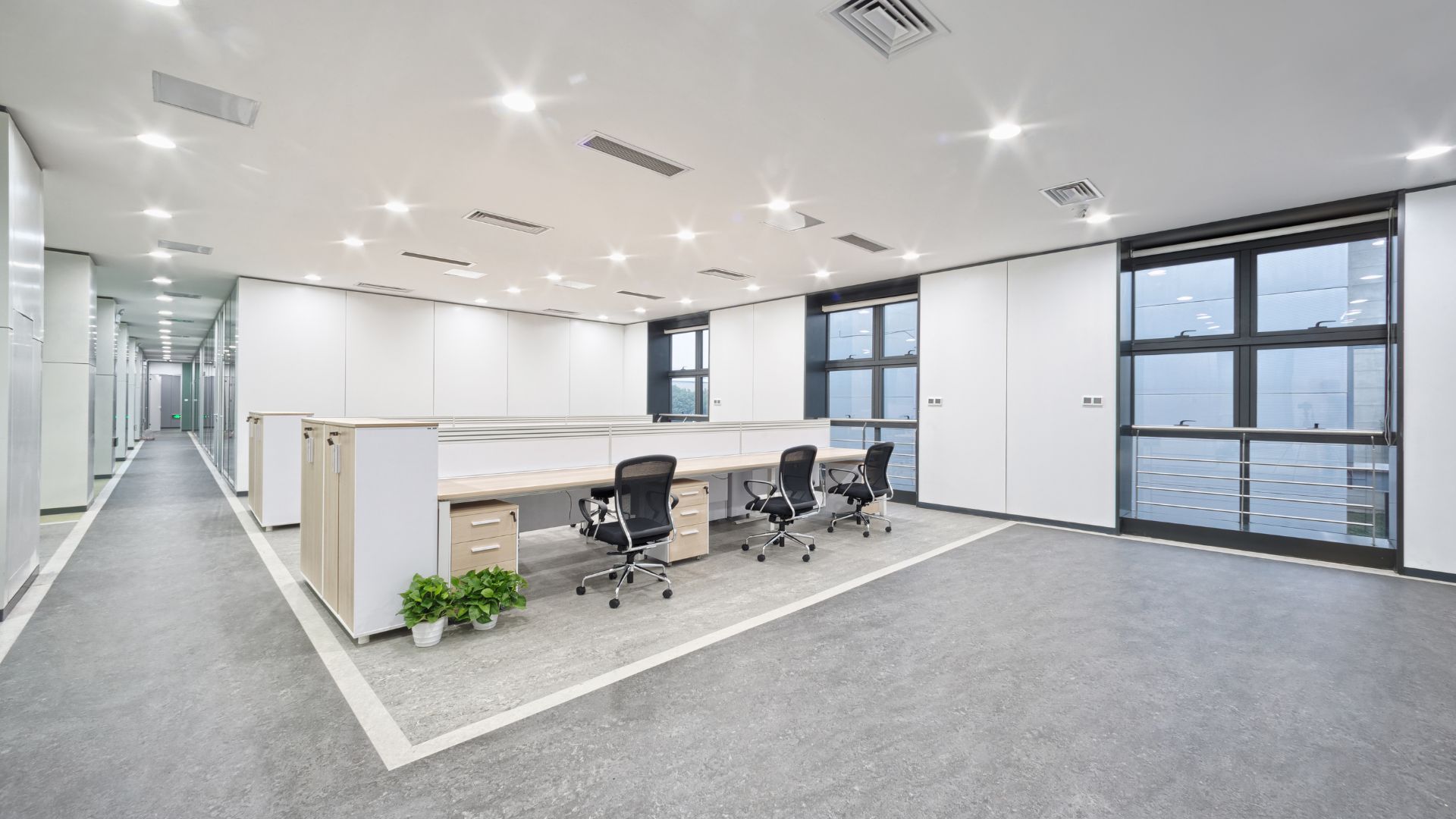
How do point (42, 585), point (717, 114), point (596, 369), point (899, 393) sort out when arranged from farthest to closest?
point (596, 369)
point (899, 393)
point (42, 585)
point (717, 114)

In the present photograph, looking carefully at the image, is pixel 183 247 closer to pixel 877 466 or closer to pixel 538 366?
pixel 538 366

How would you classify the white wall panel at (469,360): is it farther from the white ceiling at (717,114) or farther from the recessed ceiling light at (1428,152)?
the recessed ceiling light at (1428,152)

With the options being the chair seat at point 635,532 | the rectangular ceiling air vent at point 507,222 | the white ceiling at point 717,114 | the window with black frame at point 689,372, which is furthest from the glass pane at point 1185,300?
the window with black frame at point 689,372

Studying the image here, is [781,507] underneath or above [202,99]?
underneath

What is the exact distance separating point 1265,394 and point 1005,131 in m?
4.14

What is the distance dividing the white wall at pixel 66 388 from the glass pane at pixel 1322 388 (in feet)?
40.8

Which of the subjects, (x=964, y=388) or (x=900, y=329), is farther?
(x=900, y=329)

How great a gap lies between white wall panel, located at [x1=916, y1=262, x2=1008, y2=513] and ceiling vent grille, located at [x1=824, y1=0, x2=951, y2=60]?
15.8 ft

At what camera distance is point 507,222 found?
5750 millimetres

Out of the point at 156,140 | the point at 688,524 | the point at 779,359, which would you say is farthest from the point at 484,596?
the point at 779,359

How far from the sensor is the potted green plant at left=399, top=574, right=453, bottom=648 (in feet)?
10.3

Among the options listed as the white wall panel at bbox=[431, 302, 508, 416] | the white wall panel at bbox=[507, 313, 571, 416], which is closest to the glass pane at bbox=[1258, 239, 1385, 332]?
the white wall panel at bbox=[507, 313, 571, 416]

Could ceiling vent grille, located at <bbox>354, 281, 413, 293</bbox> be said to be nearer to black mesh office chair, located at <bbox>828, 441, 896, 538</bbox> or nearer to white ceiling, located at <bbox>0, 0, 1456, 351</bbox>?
white ceiling, located at <bbox>0, 0, 1456, 351</bbox>

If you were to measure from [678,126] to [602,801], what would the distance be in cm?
358
